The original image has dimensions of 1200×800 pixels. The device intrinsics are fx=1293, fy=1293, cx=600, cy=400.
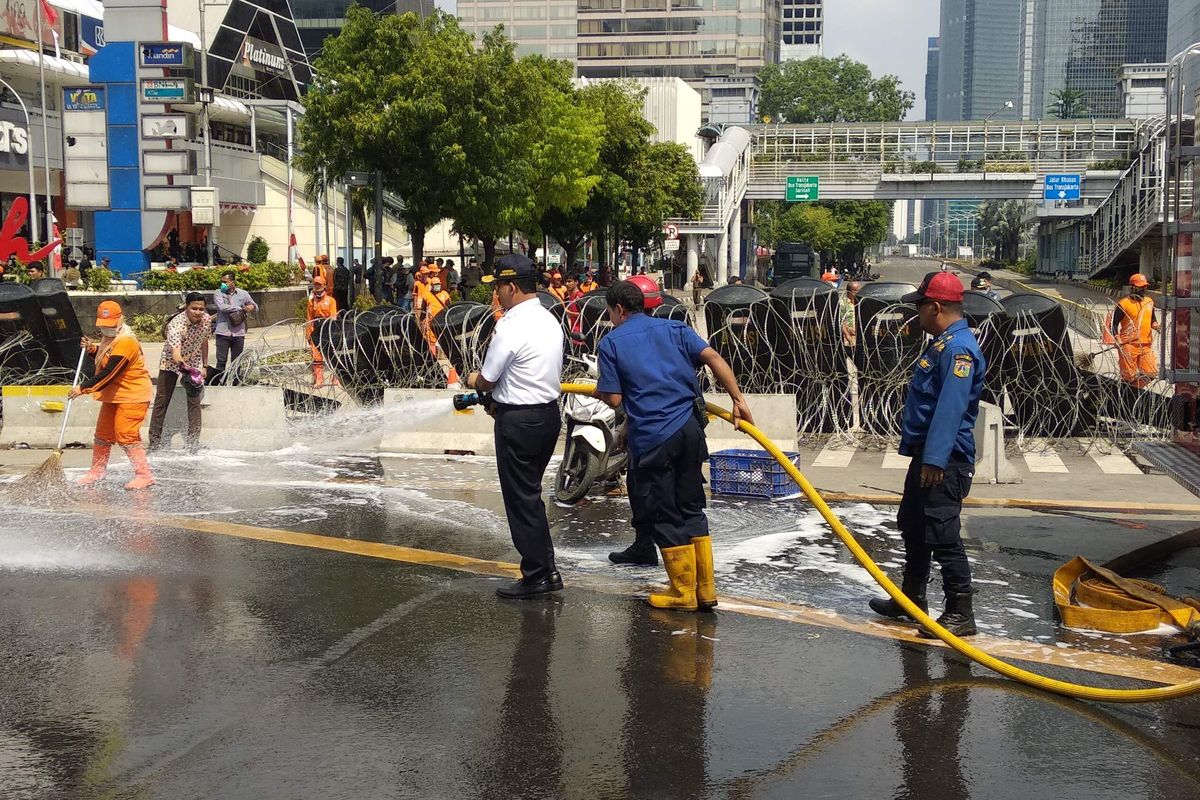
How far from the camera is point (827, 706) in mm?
5688

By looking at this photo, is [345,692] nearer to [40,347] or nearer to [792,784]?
[792,784]

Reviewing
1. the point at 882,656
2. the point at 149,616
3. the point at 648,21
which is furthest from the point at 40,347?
the point at 648,21

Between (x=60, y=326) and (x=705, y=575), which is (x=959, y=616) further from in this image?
(x=60, y=326)

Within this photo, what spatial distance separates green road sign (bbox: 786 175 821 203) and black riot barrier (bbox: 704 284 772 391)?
58032 millimetres

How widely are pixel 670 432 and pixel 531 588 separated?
1.26 meters

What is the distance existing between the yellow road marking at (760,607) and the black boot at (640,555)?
0.46 meters

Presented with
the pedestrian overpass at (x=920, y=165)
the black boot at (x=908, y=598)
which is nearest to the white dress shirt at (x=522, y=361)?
the black boot at (x=908, y=598)

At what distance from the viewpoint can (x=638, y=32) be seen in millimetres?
153000

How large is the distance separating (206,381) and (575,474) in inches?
255

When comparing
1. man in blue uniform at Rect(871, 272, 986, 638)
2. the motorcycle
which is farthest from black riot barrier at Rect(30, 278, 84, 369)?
man in blue uniform at Rect(871, 272, 986, 638)

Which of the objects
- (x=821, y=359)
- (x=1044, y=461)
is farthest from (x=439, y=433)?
(x=1044, y=461)

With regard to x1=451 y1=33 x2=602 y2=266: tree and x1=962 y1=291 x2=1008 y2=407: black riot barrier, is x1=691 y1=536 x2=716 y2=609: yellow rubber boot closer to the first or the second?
x1=962 y1=291 x2=1008 y2=407: black riot barrier

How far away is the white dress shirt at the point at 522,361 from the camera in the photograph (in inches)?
282

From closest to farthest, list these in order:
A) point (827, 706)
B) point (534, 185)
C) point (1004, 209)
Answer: point (827, 706), point (534, 185), point (1004, 209)
